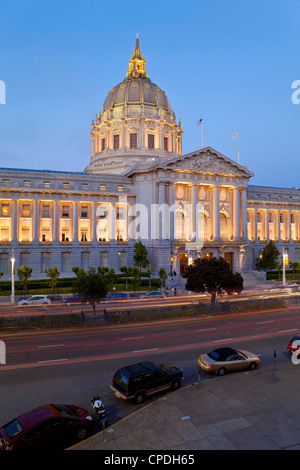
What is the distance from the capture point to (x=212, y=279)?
3328 centimetres


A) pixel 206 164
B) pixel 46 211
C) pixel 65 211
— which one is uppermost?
pixel 206 164

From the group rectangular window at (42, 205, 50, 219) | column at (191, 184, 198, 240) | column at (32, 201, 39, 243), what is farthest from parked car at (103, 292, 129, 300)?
rectangular window at (42, 205, 50, 219)

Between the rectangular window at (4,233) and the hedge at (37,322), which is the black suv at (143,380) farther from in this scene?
the rectangular window at (4,233)

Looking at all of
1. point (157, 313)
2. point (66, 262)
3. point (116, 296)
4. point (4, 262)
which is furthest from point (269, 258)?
point (4, 262)

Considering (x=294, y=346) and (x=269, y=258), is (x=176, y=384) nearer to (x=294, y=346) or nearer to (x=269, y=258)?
Result: (x=294, y=346)

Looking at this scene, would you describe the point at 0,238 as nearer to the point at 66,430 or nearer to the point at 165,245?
the point at 165,245

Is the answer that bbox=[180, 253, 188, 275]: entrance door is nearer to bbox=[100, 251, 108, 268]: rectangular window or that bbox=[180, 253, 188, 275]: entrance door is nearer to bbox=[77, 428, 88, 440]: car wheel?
bbox=[100, 251, 108, 268]: rectangular window

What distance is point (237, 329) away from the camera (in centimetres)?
2636

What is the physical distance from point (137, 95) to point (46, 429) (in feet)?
288

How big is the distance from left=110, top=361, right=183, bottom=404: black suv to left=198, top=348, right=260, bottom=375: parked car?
230cm

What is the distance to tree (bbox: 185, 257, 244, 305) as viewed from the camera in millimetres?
33312

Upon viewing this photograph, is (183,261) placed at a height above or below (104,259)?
below

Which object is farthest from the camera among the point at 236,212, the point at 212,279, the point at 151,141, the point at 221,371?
the point at 151,141
